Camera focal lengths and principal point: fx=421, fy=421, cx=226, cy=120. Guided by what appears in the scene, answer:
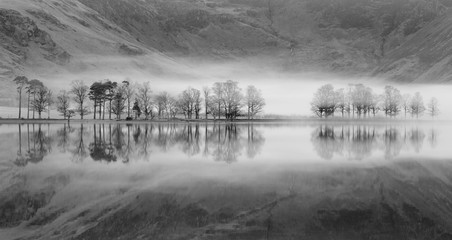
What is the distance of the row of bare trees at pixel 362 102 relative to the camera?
145875mm

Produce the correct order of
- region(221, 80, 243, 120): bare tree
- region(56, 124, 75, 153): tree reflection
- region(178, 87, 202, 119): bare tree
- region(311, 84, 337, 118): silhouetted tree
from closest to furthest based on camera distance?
1. region(56, 124, 75, 153): tree reflection
2. region(221, 80, 243, 120): bare tree
3. region(178, 87, 202, 119): bare tree
4. region(311, 84, 337, 118): silhouetted tree

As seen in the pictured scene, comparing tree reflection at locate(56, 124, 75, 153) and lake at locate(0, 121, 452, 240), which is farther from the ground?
tree reflection at locate(56, 124, 75, 153)

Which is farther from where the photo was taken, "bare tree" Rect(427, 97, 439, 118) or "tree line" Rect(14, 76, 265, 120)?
"bare tree" Rect(427, 97, 439, 118)

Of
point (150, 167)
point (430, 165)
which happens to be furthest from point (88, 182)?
point (430, 165)

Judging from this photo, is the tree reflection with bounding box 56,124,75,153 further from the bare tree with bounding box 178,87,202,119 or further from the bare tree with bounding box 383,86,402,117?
the bare tree with bounding box 383,86,402,117

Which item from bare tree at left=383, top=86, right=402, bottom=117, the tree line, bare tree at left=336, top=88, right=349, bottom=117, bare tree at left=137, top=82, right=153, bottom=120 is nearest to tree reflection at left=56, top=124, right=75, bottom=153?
the tree line

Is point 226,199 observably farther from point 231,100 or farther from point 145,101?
point 145,101

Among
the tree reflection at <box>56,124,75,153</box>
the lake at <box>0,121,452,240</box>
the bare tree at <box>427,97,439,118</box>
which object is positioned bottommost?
the lake at <box>0,121,452,240</box>

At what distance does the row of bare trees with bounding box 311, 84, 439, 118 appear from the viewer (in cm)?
14588

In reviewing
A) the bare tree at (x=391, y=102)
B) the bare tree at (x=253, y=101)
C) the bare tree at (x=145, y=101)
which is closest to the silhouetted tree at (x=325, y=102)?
the bare tree at (x=253, y=101)

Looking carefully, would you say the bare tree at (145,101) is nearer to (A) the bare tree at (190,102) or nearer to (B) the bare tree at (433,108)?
(A) the bare tree at (190,102)

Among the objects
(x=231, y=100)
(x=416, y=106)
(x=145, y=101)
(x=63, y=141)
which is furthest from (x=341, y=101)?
(x=63, y=141)

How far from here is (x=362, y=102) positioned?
15225 centimetres

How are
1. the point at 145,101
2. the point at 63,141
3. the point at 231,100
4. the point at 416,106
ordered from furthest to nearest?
1. the point at 416,106
2. the point at 145,101
3. the point at 231,100
4. the point at 63,141
